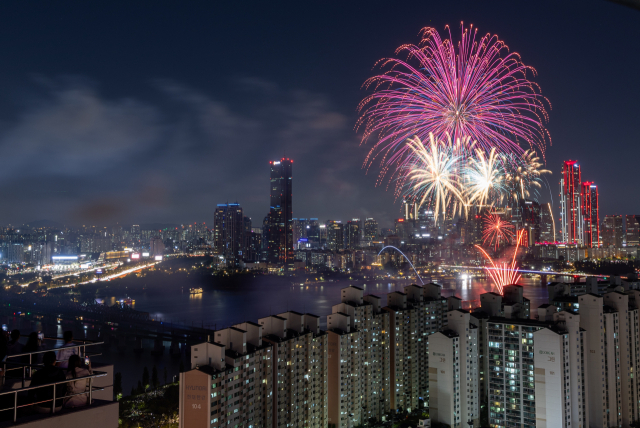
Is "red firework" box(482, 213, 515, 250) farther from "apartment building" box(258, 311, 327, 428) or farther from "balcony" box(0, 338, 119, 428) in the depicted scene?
"balcony" box(0, 338, 119, 428)

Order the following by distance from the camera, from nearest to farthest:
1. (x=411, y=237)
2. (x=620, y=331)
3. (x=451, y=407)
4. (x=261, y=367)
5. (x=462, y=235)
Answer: (x=261, y=367) < (x=451, y=407) < (x=620, y=331) < (x=462, y=235) < (x=411, y=237)

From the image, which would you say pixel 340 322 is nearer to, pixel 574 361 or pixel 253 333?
pixel 253 333

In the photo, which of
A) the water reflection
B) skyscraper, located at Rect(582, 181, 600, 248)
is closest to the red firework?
the water reflection

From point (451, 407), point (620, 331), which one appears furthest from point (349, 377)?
point (620, 331)

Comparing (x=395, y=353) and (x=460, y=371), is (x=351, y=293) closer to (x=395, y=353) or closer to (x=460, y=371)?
(x=395, y=353)

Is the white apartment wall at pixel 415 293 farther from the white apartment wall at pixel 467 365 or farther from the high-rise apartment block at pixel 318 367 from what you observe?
the white apartment wall at pixel 467 365

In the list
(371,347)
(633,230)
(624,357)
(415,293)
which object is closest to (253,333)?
(371,347)

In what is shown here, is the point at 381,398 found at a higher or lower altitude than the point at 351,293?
lower
